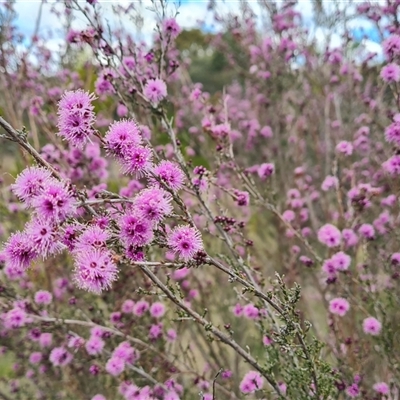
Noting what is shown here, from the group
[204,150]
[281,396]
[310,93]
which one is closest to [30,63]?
[204,150]

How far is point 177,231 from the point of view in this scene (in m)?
1.42

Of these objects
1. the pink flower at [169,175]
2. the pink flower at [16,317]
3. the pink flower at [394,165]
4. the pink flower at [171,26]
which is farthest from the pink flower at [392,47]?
the pink flower at [16,317]

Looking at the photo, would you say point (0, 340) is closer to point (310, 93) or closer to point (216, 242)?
point (216, 242)

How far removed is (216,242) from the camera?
486 centimetres

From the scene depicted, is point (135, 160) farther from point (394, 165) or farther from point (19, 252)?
point (394, 165)

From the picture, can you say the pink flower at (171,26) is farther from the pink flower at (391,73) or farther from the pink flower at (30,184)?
the pink flower at (30,184)

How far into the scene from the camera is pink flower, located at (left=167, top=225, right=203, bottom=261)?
1.40 metres

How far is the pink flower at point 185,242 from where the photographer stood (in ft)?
4.58

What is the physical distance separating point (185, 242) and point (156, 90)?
Result: 1.09 metres

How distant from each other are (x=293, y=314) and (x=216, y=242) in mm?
3337

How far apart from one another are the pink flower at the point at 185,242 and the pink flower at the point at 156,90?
104 cm

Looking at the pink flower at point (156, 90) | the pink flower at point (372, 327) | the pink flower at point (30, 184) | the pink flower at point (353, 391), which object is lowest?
the pink flower at point (353, 391)

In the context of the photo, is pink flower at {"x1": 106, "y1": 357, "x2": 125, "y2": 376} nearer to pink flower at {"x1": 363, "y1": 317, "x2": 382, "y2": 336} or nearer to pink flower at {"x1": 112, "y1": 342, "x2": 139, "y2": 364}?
pink flower at {"x1": 112, "y1": 342, "x2": 139, "y2": 364}

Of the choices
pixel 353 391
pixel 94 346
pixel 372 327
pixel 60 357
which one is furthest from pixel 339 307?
pixel 60 357
